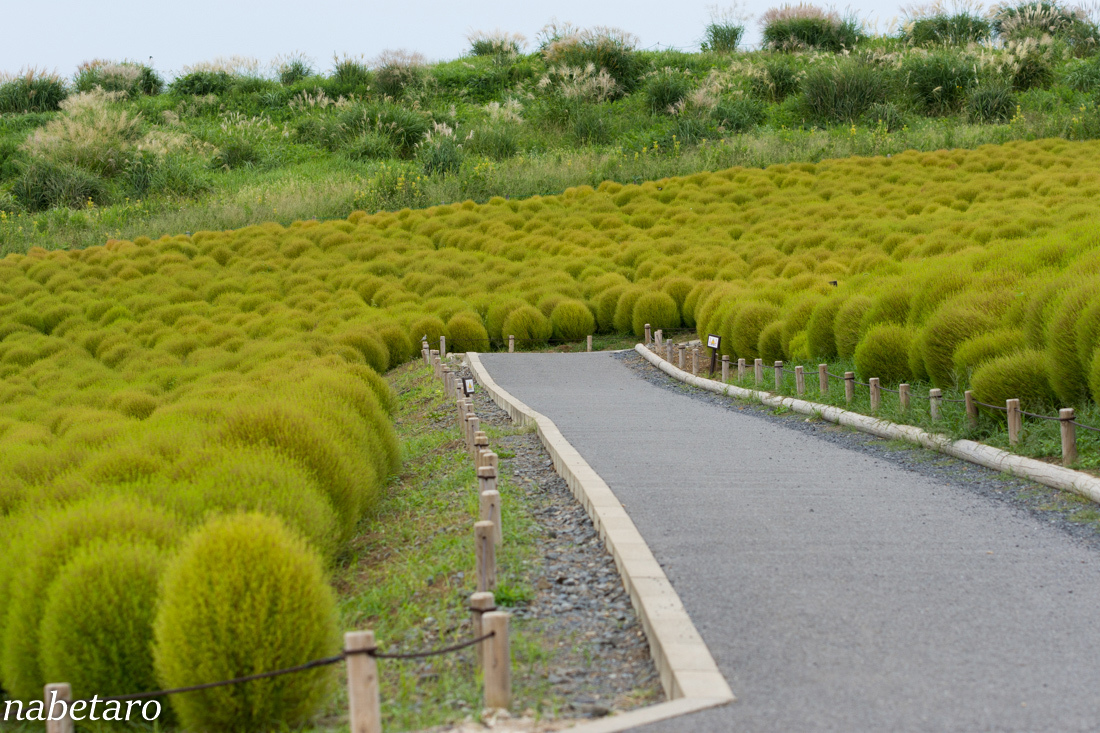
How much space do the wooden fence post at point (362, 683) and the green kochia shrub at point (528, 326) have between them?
13.9 m

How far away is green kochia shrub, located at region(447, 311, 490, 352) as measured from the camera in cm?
1620

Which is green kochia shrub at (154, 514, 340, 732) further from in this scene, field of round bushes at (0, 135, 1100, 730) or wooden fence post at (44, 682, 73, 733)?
wooden fence post at (44, 682, 73, 733)

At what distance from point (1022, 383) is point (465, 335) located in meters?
10.4

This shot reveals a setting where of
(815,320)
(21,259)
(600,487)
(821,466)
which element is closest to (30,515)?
(600,487)

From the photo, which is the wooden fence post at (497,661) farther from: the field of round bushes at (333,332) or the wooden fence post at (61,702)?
the wooden fence post at (61,702)

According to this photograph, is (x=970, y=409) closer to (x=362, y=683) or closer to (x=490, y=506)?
(x=490, y=506)

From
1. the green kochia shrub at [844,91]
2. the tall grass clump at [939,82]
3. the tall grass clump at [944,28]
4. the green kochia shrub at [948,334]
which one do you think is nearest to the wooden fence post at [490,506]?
the green kochia shrub at [948,334]

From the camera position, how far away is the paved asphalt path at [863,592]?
119 inches

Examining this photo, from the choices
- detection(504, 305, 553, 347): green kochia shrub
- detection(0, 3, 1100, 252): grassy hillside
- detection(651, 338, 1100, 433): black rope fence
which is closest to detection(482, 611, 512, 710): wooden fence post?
detection(651, 338, 1100, 433): black rope fence

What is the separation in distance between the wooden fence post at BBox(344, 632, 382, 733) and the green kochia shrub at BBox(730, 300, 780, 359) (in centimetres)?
998

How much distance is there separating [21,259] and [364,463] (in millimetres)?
18936

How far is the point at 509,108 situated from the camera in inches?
1447

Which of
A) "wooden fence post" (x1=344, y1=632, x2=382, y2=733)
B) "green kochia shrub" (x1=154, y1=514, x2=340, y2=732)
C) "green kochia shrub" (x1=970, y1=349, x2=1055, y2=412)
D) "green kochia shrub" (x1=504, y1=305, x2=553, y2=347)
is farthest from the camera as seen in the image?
"green kochia shrub" (x1=504, y1=305, x2=553, y2=347)

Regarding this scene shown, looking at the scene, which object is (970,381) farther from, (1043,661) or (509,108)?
(509,108)
